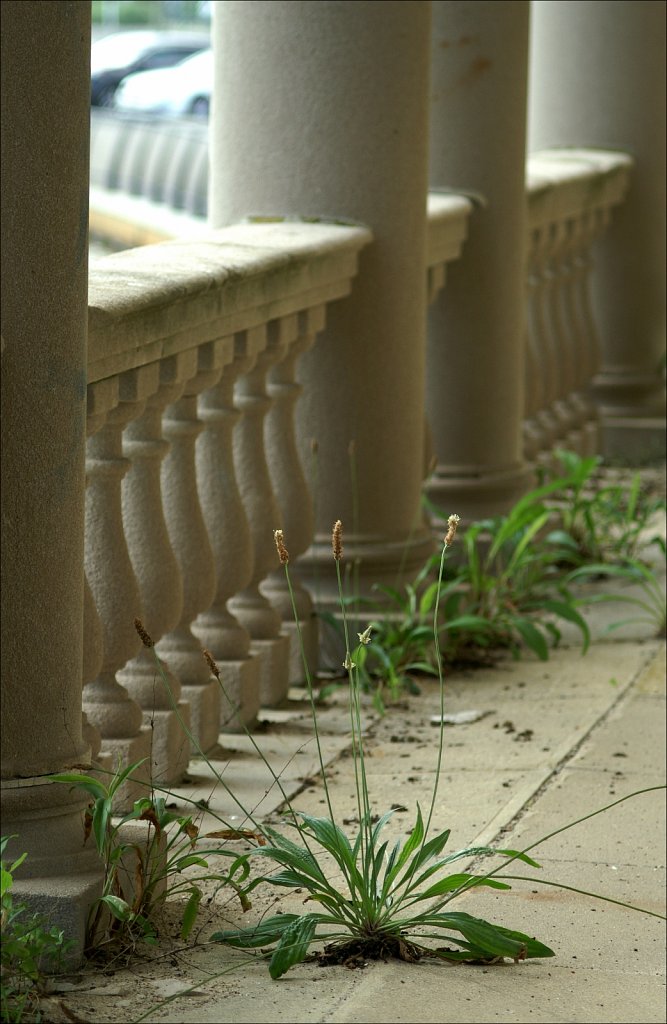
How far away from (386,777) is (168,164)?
64.0 ft

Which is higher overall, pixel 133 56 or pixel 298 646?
pixel 133 56

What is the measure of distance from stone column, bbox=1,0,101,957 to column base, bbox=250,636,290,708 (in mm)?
1566

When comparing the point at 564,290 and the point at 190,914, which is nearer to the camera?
the point at 190,914

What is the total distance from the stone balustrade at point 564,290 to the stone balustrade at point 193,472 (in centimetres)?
247

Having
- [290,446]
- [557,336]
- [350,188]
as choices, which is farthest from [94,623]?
[557,336]

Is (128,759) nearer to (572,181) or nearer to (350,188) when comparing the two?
(350,188)

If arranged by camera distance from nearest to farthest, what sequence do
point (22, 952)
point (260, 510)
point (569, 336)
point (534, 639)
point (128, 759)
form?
point (22, 952) < point (128, 759) < point (260, 510) < point (534, 639) < point (569, 336)

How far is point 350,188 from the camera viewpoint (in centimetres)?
465

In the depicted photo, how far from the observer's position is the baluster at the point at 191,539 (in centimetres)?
382

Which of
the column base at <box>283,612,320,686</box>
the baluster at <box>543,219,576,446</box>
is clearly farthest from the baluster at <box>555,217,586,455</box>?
the column base at <box>283,612,320,686</box>

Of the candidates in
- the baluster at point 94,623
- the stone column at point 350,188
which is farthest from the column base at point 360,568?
the baluster at point 94,623

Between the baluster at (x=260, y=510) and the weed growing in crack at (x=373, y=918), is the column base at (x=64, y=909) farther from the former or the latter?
the baluster at (x=260, y=510)

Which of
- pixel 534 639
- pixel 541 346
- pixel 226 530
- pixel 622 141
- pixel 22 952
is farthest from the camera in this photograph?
pixel 622 141

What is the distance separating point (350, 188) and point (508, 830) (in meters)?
1.99
